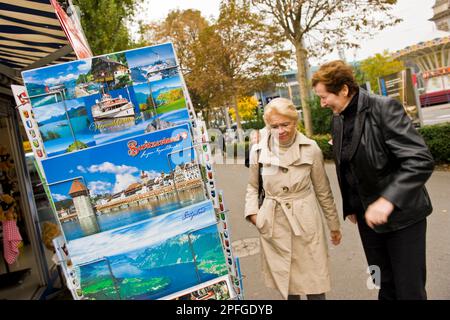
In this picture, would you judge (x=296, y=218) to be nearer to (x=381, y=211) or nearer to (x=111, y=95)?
(x=381, y=211)

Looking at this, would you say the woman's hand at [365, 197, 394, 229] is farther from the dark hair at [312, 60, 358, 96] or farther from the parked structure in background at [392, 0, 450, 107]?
the parked structure in background at [392, 0, 450, 107]

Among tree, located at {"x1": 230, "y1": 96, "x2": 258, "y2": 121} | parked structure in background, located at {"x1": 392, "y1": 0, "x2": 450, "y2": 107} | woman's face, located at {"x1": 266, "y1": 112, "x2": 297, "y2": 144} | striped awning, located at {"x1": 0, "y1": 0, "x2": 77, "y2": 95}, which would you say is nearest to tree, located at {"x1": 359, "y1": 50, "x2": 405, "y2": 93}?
parked structure in background, located at {"x1": 392, "y1": 0, "x2": 450, "y2": 107}

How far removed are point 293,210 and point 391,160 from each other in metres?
0.77

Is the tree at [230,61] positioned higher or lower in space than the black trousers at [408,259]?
higher

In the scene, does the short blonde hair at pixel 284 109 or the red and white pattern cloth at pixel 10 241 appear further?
the red and white pattern cloth at pixel 10 241

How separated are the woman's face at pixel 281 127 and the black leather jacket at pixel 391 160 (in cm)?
48

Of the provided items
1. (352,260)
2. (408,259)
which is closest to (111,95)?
(408,259)

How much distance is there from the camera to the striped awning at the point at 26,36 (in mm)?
3786

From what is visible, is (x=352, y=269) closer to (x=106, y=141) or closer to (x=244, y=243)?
(x=244, y=243)

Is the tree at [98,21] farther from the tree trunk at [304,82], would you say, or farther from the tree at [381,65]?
the tree at [381,65]

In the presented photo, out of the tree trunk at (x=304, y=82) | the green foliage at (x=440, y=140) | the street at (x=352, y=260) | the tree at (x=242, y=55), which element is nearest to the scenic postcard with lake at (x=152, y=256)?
the street at (x=352, y=260)

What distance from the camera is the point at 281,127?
266cm

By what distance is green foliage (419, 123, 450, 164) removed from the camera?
27.9 feet

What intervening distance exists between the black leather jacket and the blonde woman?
1.35 ft
